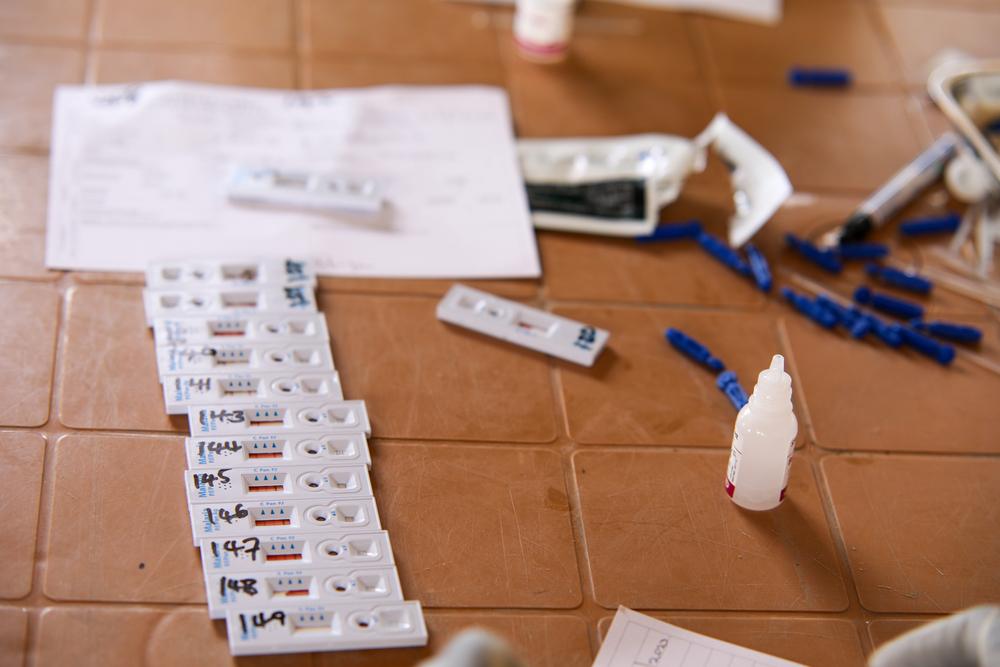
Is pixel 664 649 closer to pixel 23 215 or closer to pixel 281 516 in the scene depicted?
pixel 281 516

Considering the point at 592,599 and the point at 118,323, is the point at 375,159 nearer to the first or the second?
the point at 118,323

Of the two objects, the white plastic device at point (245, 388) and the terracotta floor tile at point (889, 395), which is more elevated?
the white plastic device at point (245, 388)

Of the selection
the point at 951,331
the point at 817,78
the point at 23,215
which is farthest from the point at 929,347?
the point at 23,215

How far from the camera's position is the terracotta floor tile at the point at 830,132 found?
1.18m

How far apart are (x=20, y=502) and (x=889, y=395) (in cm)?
65

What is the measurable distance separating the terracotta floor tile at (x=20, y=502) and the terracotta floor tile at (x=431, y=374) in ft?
0.73

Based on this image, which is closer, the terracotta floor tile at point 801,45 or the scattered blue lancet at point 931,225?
the scattered blue lancet at point 931,225

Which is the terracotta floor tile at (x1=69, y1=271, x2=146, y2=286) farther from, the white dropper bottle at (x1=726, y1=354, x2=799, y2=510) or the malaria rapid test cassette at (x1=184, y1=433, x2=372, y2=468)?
the white dropper bottle at (x1=726, y1=354, x2=799, y2=510)

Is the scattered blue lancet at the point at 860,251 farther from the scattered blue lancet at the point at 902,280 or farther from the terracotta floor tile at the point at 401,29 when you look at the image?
the terracotta floor tile at the point at 401,29

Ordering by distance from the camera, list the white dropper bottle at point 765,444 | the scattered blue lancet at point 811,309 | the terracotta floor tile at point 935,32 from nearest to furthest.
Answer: the white dropper bottle at point 765,444, the scattered blue lancet at point 811,309, the terracotta floor tile at point 935,32

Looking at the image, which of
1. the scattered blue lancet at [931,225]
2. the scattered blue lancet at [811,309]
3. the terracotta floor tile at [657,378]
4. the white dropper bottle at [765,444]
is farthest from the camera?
the scattered blue lancet at [931,225]

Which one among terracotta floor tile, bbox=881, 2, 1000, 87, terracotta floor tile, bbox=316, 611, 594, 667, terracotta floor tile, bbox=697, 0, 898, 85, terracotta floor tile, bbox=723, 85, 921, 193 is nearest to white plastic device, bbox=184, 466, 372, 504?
terracotta floor tile, bbox=316, 611, 594, 667

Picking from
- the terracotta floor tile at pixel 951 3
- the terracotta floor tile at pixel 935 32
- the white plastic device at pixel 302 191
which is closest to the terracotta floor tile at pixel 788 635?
the white plastic device at pixel 302 191

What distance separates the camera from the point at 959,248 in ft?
3.67
